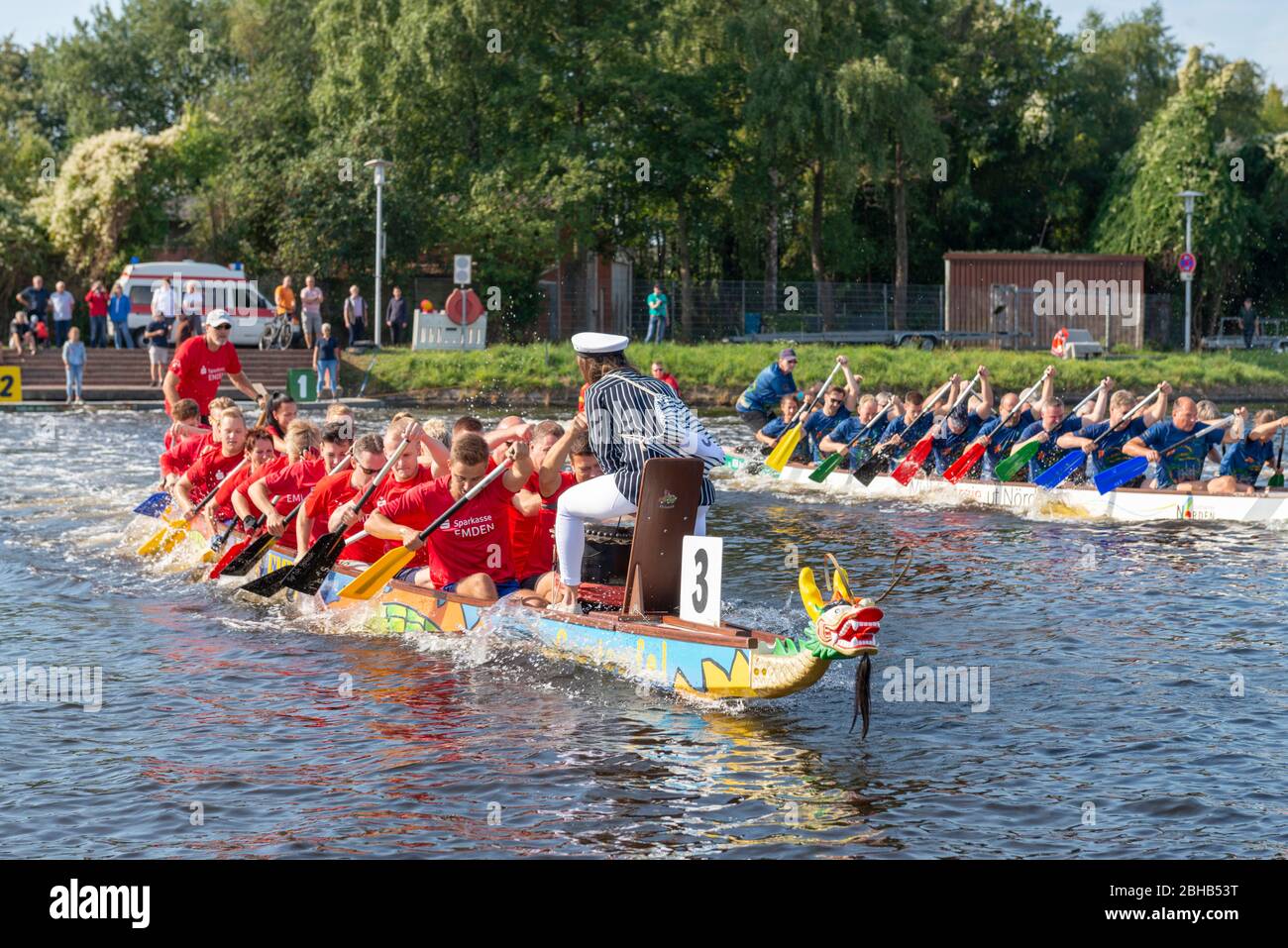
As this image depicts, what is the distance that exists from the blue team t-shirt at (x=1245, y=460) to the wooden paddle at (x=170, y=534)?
10.7 meters

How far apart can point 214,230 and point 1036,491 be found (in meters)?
32.8

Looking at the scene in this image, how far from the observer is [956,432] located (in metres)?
19.7

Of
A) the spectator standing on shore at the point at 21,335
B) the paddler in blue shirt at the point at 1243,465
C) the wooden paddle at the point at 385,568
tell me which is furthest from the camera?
the spectator standing on shore at the point at 21,335

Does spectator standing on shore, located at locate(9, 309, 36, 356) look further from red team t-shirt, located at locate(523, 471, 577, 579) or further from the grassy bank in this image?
red team t-shirt, located at locate(523, 471, 577, 579)

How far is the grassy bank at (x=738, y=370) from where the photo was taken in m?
34.8

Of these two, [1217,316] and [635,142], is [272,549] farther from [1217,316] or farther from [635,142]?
[1217,316]

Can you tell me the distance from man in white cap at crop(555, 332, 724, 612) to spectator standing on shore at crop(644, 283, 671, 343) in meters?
29.9

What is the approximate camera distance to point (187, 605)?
13266 millimetres

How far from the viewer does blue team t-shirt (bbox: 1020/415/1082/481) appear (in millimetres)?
18500

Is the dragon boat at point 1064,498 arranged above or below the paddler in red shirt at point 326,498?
below

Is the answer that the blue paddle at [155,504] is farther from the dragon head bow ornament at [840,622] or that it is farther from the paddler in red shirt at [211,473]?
the dragon head bow ornament at [840,622]

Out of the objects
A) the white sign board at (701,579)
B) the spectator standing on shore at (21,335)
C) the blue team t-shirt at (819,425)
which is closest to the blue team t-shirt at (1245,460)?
the blue team t-shirt at (819,425)

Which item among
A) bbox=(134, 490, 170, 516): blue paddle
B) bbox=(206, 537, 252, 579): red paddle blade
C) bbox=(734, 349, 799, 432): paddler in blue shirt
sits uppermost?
bbox=(734, 349, 799, 432): paddler in blue shirt

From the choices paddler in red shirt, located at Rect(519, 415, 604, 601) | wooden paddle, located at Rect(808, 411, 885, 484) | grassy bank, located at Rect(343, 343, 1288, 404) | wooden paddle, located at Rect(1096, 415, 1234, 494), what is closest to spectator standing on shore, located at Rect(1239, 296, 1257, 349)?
grassy bank, located at Rect(343, 343, 1288, 404)
